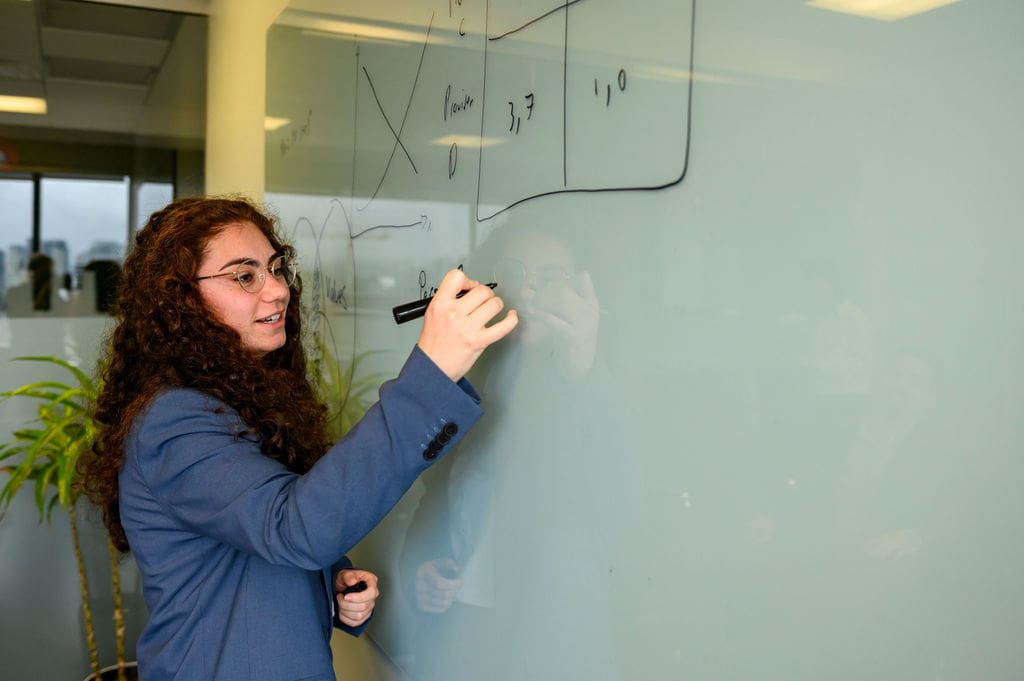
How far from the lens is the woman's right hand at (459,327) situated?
932 millimetres

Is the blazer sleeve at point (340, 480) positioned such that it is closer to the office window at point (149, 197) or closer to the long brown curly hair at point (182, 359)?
the long brown curly hair at point (182, 359)

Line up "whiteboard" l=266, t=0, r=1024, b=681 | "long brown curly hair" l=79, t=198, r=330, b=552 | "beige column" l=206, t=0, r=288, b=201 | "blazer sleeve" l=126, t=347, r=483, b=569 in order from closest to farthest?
"whiteboard" l=266, t=0, r=1024, b=681, "blazer sleeve" l=126, t=347, r=483, b=569, "long brown curly hair" l=79, t=198, r=330, b=552, "beige column" l=206, t=0, r=288, b=201

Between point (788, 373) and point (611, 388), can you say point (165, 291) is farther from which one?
point (788, 373)

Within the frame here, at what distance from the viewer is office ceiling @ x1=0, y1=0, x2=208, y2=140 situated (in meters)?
2.64

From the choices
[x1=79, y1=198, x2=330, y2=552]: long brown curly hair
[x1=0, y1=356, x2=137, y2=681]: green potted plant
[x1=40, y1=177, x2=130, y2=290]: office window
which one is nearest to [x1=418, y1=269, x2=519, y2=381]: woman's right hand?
[x1=79, y1=198, x2=330, y2=552]: long brown curly hair

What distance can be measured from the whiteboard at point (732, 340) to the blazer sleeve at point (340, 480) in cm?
11

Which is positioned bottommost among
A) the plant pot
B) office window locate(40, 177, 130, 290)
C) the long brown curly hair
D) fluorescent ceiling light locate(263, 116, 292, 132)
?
the plant pot

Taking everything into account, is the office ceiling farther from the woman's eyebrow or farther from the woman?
the woman's eyebrow

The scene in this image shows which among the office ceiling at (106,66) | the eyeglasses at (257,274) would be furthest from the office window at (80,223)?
the eyeglasses at (257,274)

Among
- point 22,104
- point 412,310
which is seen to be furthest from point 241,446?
point 22,104

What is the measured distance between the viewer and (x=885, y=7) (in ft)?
1.80

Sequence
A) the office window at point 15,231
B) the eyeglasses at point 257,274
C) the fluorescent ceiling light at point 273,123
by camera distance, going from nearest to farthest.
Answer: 1. the eyeglasses at point 257,274
2. the fluorescent ceiling light at point 273,123
3. the office window at point 15,231

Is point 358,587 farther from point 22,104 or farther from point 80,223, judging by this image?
point 22,104

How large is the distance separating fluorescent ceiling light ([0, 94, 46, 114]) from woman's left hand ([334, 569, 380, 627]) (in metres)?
2.05
